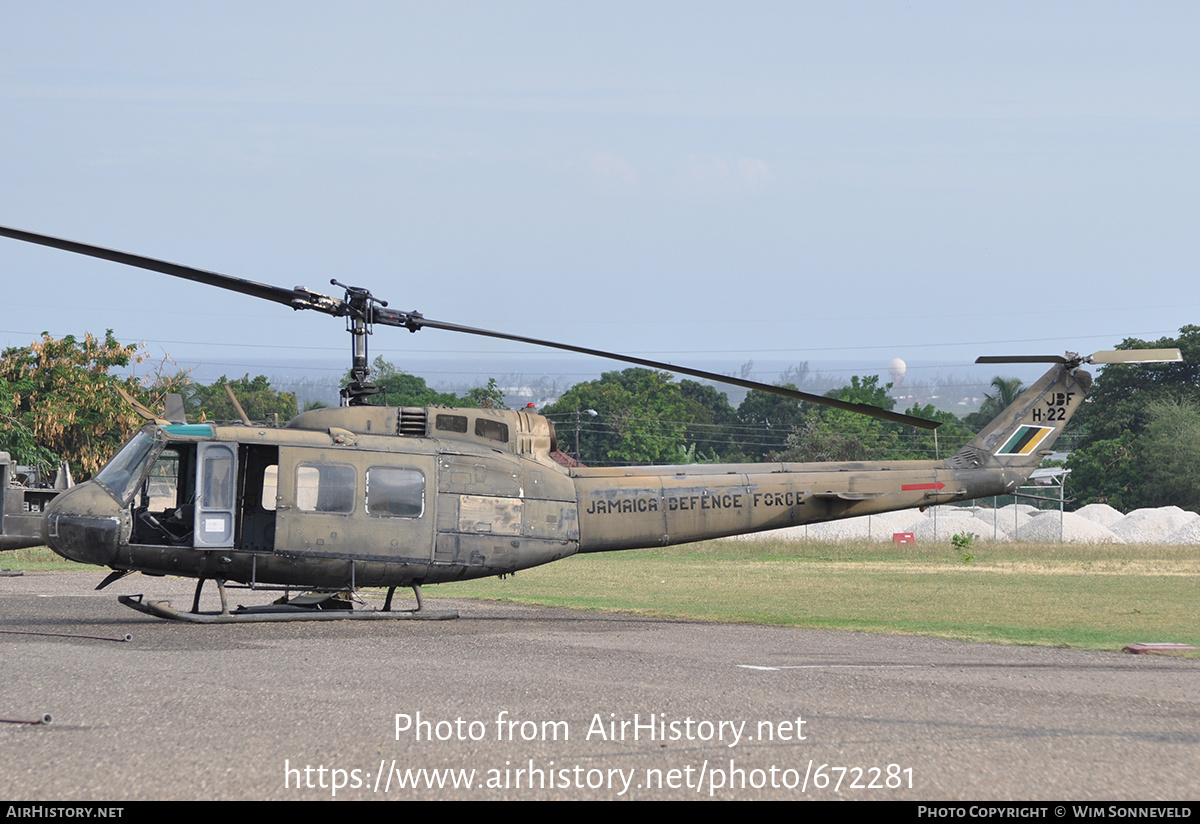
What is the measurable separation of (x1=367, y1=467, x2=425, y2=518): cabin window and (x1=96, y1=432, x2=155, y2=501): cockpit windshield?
304 centimetres

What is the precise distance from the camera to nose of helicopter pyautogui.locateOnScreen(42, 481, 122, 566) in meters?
15.6

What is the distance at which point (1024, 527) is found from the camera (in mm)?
60094

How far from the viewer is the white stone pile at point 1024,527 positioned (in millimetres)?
57188

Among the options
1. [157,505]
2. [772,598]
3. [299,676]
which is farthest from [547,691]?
[772,598]

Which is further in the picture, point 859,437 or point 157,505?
point 859,437

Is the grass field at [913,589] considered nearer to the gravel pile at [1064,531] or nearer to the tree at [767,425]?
the gravel pile at [1064,531]

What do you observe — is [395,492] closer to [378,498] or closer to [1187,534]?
[378,498]

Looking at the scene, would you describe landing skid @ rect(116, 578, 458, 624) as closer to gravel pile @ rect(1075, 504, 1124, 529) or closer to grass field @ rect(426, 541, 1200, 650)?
grass field @ rect(426, 541, 1200, 650)

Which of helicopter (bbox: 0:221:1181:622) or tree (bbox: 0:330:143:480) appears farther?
tree (bbox: 0:330:143:480)

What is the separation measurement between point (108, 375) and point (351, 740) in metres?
55.1

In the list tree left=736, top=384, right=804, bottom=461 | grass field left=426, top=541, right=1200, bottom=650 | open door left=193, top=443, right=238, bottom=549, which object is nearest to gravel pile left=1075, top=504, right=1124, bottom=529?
grass field left=426, top=541, right=1200, bottom=650

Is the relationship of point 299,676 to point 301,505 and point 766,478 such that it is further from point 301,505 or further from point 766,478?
point 766,478

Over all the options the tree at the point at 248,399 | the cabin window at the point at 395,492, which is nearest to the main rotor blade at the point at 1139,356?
the cabin window at the point at 395,492

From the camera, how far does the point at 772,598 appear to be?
27531 mm
